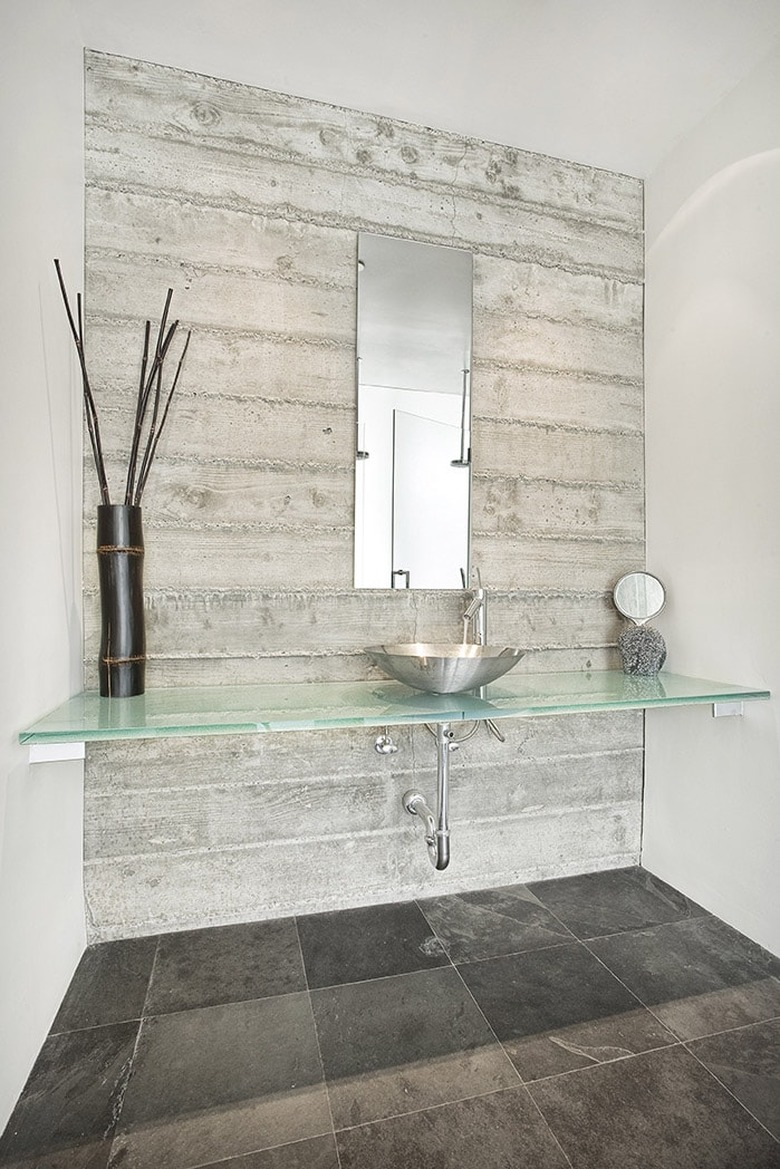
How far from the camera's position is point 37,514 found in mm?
1508

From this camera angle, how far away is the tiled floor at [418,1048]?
4.02 feet

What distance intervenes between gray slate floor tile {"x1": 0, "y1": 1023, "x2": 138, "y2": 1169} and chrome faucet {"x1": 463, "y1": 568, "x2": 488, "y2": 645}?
55.3 inches

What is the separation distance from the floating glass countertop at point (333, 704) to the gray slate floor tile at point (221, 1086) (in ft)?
2.28

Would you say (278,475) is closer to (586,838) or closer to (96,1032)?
(96,1032)

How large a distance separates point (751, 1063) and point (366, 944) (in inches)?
38.9

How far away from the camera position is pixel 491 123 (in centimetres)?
217

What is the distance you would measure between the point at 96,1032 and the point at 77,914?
0.35m

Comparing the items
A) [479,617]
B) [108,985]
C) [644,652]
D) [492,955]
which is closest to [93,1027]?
[108,985]

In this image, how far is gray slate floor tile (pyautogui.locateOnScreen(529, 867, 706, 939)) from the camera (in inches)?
79.2

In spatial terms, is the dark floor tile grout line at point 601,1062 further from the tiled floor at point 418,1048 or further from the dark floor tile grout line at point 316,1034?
the dark floor tile grout line at point 316,1034

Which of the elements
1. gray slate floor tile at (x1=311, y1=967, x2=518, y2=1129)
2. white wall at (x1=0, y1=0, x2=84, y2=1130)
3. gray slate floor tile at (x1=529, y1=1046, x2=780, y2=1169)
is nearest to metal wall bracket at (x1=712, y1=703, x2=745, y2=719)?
gray slate floor tile at (x1=529, y1=1046, x2=780, y2=1169)

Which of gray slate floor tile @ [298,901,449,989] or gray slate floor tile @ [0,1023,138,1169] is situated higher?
gray slate floor tile @ [0,1023,138,1169]

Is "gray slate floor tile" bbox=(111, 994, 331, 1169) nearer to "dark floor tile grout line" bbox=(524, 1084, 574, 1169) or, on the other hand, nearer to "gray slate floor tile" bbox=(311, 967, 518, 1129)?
"gray slate floor tile" bbox=(311, 967, 518, 1129)

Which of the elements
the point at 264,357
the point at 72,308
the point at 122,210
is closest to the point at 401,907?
the point at 264,357
